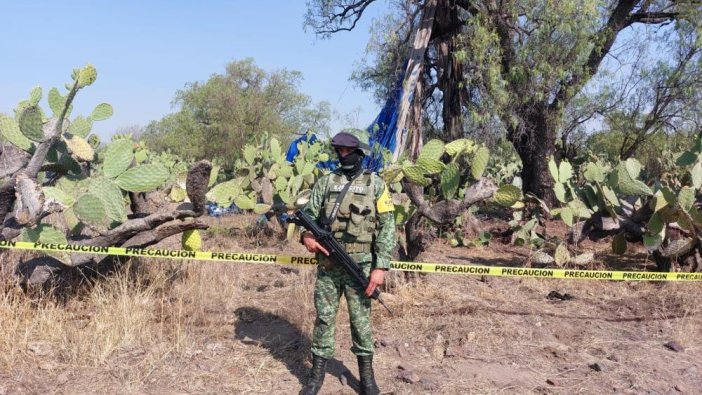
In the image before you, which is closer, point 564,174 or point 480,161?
point 480,161

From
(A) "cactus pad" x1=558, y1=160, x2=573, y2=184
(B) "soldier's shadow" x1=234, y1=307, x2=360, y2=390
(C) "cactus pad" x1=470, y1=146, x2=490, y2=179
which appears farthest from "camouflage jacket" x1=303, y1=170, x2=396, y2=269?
(A) "cactus pad" x1=558, y1=160, x2=573, y2=184

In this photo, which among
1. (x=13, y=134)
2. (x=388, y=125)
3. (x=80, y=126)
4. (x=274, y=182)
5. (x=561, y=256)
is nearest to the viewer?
(x=13, y=134)

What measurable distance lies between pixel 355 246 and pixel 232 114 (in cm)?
2826

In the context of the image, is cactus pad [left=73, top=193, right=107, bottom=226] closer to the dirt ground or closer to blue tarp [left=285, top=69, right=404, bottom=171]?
the dirt ground

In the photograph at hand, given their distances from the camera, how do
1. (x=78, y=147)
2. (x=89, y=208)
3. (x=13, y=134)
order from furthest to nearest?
(x=78, y=147), (x=13, y=134), (x=89, y=208)

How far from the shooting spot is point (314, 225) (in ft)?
11.8

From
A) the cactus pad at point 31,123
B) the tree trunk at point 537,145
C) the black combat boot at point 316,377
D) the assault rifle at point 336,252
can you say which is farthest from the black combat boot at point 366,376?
the tree trunk at point 537,145

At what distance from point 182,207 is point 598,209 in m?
4.42

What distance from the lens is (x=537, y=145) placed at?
11789 mm

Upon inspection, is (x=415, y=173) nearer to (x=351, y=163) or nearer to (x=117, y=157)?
(x=351, y=163)

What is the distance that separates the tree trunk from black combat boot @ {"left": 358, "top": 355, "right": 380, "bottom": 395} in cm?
831

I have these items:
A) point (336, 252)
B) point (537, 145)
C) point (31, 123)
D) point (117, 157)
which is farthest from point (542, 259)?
point (537, 145)

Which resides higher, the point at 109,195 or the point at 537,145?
the point at 537,145

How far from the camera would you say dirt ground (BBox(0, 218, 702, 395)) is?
3.79 metres
